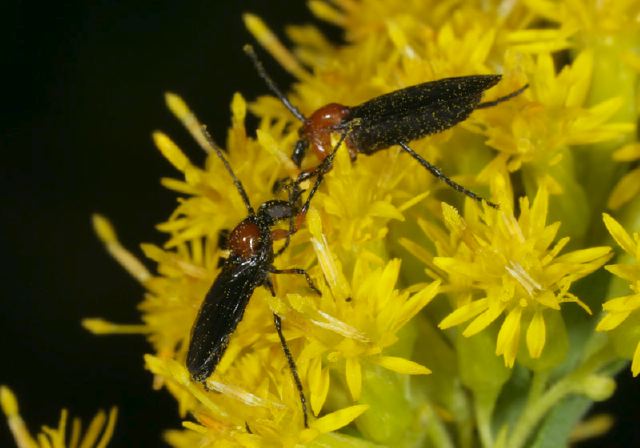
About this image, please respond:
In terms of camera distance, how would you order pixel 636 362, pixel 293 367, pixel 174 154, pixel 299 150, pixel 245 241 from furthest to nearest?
pixel 174 154 → pixel 299 150 → pixel 245 241 → pixel 293 367 → pixel 636 362

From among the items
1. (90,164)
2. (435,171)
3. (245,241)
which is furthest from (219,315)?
(90,164)

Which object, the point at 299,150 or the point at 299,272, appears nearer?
the point at 299,272

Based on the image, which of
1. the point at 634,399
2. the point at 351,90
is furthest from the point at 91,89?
the point at 634,399

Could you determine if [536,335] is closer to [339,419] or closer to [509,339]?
[509,339]

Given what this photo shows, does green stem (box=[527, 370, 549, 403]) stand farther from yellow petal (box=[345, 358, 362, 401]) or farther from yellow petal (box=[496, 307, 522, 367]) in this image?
yellow petal (box=[345, 358, 362, 401])

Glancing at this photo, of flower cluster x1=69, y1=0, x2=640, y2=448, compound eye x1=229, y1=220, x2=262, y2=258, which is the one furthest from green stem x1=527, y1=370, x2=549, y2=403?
compound eye x1=229, y1=220, x2=262, y2=258

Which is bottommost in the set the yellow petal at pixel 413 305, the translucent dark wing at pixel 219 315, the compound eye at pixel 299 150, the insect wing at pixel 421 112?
the yellow petal at pixel 413 305

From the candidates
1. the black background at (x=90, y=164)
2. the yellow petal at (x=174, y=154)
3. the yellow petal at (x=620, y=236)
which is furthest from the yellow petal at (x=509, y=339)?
the black background at (x=90, y=164)

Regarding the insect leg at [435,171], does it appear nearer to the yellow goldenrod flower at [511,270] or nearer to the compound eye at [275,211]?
the yellow goldenrod flower at [511,270]
